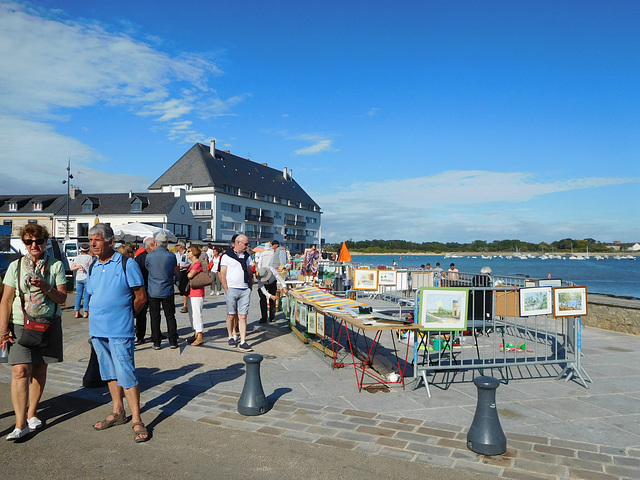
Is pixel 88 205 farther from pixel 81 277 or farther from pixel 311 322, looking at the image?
pixel 311 322

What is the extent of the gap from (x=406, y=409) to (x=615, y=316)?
340 inches

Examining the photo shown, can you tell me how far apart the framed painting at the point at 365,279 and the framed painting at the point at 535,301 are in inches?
216

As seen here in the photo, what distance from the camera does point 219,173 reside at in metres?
75.1

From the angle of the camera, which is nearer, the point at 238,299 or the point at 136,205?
the point at 238,299

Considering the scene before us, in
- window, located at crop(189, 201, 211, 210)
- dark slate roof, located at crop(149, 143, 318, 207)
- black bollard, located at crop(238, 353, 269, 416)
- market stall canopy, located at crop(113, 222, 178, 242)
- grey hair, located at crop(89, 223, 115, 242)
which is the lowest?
black bollard, located at crop(238, 353, 269, 416)

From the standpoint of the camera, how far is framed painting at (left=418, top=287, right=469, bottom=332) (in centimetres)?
628

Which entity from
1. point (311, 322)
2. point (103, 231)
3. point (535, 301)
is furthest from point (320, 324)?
point (103, 231)

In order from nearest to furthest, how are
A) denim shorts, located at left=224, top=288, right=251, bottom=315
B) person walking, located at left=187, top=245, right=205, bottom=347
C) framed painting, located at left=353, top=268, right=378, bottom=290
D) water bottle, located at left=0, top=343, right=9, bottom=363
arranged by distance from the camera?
water bottle, located at left=0, top=343, right=9, bottom=363, denim shorts, located at left=224, top=288, right=251, bottom=315, person walking, located at left=187, top=245, right=205, bottom=347, framed painting, located at left=353, top=268, right=378, bottom=290

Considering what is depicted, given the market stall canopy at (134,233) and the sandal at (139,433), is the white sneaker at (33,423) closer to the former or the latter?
the sandal at (139,433)

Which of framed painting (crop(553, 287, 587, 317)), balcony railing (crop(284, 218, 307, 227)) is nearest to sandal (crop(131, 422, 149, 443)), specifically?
framed painting (crop(553, 287, 587, 317))

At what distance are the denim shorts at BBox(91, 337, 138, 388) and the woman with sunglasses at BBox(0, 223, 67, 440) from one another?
0.47 metres

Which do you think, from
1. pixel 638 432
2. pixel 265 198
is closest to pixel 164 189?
pixel 265 198

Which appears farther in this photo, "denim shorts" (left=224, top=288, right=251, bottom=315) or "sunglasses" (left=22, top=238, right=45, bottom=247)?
Answer: "denim shorts" (left=224, top=288, right=251, bottom=315)

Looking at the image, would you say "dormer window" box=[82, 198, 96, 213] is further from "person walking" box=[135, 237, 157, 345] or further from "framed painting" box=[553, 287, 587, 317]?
"framed painting" box=[553, 287, 587, 317]
